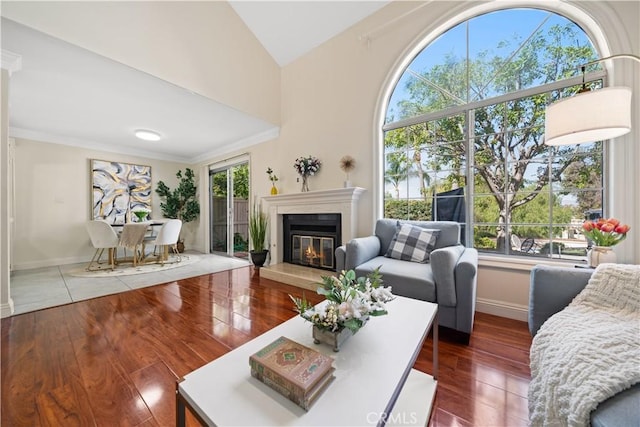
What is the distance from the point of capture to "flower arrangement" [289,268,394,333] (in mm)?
837

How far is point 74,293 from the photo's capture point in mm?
2588

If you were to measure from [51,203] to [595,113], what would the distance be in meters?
6.68

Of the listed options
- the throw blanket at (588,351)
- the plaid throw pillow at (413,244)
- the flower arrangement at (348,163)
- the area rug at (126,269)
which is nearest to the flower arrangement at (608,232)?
the throw blanket at (588,351)

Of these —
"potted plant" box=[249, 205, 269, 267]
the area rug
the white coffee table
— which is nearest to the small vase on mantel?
the white coffee table

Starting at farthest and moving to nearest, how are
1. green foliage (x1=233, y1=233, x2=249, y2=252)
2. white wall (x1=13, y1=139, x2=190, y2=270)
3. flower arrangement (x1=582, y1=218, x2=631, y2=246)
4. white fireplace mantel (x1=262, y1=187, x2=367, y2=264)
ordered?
green foliage (x1=233, y1=233, x2=249, y2=252)
white wall (x1=13, y1=139, x2=190, y2=270)
white fireplace mantel (x1=262, y1=187, x2=367, y2=264)
flower arrangement (x1=582, y1=218, x2=631, y2=246)

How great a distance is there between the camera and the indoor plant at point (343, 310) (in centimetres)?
84

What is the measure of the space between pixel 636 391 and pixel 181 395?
125cm

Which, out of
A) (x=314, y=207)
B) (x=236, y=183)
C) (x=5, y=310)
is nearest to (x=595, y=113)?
(x=314, y=207)

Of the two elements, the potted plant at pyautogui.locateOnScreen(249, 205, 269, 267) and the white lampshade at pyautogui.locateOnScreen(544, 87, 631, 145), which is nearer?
the white lampshade at pyautogui.locateOnScreen(544, 87, 631, 145)

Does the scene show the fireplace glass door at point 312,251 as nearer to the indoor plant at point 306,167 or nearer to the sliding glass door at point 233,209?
the indoor plant at point 306,167

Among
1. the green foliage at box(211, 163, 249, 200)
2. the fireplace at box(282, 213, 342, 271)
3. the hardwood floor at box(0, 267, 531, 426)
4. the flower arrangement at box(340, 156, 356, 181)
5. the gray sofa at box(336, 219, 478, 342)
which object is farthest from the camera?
the green foliage at box(211, 163, 249, 200)

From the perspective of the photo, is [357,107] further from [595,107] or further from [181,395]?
[181,395]

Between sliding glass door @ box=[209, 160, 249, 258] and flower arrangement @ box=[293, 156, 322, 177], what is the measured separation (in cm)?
167

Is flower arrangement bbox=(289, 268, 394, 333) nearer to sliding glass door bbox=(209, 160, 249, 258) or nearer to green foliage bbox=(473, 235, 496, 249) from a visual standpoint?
green foliage bbox=(473, 235, 496, 249)
